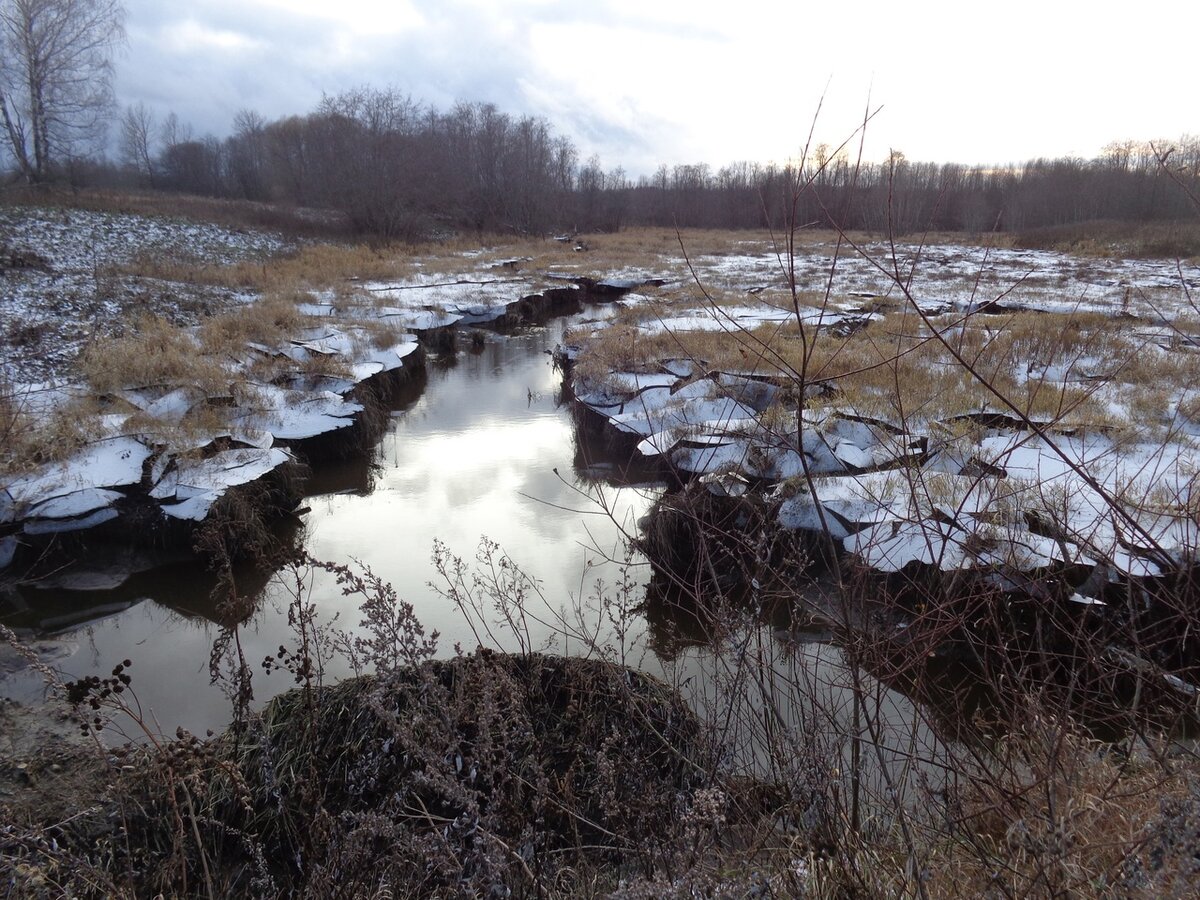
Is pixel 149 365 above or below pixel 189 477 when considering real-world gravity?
above

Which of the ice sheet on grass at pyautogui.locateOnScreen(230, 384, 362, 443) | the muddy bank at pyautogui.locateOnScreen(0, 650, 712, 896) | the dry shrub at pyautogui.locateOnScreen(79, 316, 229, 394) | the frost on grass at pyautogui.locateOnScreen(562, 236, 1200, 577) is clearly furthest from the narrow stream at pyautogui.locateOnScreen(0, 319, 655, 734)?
the dry shrub at pyautogui.locateOnScreen(79, 316, 229, 394)

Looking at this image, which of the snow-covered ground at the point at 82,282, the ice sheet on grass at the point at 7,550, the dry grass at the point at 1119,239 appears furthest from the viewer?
the dry grass at the point at 1119,239

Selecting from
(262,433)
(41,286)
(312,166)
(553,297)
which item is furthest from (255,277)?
(312,166)

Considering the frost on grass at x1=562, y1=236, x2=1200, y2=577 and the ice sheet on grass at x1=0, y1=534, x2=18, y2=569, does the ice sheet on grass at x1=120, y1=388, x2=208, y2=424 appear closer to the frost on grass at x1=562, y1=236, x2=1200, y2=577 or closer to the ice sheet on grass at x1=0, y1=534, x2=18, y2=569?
the ice sheet on grass at x1=0, y1=534, x2=18, y2=569

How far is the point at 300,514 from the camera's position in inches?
253

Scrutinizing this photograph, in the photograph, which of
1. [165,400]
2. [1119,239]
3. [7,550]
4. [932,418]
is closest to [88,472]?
[7,550]

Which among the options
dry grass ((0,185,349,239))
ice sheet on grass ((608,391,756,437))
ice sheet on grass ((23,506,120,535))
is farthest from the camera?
dry grass ((0,185,349,239))

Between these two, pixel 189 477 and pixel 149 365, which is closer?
pixel 189 477

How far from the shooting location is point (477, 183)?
118ft

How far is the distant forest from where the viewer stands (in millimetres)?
27562

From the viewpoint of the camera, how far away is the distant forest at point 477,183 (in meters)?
27.6

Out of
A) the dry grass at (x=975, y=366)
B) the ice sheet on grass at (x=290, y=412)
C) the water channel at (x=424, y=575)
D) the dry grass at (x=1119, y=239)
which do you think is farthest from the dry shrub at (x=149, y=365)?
the dry grass at (x=1119, y=239)

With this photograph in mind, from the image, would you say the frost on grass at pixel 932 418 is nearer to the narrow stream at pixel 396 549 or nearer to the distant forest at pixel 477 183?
the narrow stream at pixel 396 549

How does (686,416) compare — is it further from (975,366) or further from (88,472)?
(88,472)
